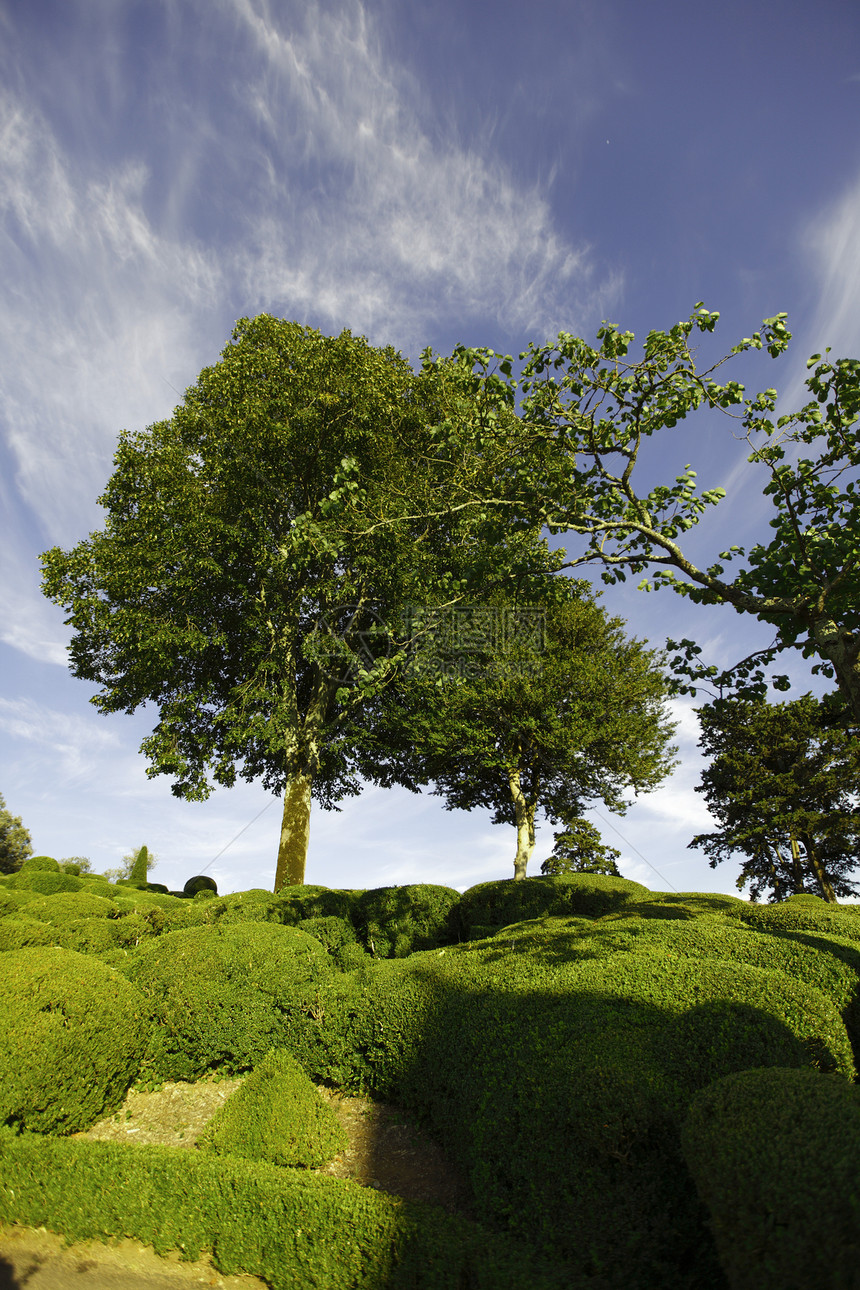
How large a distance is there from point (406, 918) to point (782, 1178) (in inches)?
451

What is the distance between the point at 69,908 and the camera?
39.7 feet

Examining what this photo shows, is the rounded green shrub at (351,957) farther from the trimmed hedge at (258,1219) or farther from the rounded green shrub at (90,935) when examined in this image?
the trimmed hedge at (258,1219)

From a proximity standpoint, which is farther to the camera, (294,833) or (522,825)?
(522,825)

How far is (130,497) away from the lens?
827 inches

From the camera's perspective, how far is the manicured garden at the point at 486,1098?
150 inches

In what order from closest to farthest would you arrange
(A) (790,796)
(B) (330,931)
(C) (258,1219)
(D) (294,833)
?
1. (C) (258,1219)
2. (B) (330,931)
3. (D) (294,833)
4. (A) (790,796)

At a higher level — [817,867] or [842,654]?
[817,867]

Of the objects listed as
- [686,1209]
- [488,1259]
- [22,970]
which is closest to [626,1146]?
[686,1209]

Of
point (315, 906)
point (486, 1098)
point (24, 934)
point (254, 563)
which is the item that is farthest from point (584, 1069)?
point (254, 563)

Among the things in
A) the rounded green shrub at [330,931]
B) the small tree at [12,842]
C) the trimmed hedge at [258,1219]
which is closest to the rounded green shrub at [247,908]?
the rounded green shrub at [330,931]

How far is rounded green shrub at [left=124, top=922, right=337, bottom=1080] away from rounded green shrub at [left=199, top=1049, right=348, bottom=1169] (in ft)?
3.54

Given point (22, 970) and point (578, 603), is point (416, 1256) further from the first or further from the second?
point (578, 603)

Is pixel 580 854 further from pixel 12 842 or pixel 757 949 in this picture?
pixel 12 842

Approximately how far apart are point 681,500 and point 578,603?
64.1ft
